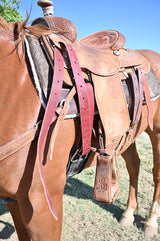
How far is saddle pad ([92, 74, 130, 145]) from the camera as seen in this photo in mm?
1171

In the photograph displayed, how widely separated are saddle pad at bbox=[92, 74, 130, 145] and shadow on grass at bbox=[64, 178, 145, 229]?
5.44ft

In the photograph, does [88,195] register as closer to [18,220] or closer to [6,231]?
[6,231]

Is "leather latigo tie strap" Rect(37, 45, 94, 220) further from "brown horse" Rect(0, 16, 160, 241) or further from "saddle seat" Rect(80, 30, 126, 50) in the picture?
"saddle seat" Rect(80, 30, 126, 50)

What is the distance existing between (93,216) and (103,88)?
6.19 feet

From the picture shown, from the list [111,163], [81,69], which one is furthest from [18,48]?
[111,163]

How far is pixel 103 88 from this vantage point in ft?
3.94

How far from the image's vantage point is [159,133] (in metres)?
2.17

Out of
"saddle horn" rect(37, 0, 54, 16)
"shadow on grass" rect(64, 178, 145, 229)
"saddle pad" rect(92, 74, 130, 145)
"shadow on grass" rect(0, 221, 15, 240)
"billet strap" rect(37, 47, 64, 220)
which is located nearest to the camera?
"billet strap" rect(37, 47, 64, 220)

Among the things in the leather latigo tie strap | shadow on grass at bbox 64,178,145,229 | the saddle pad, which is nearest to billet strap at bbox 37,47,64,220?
the leather latigo tie strap

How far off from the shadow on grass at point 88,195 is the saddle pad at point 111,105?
5.44ft

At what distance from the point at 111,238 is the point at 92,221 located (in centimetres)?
32

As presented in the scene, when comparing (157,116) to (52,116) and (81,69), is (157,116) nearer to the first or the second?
(81,69)

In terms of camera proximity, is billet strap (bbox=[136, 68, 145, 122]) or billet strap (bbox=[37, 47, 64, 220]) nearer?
billet strap (bbox=[37, 47, 64, 220])

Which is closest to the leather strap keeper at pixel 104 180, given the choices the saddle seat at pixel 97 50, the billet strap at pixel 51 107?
the billet strap at pixel 51 107
